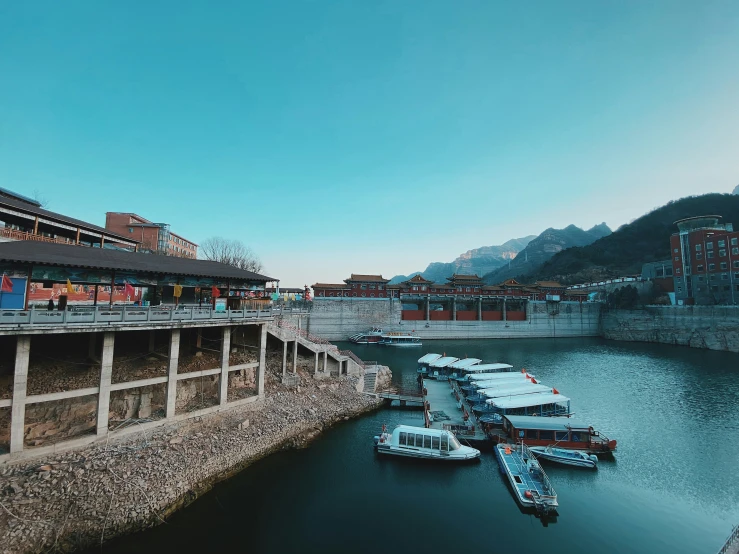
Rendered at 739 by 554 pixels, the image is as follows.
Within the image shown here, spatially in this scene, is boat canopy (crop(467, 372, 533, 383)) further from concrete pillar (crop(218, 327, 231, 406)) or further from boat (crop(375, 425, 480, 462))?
concrete pillar (crop(218, 327, 231, 406))

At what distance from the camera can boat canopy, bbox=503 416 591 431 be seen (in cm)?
2552

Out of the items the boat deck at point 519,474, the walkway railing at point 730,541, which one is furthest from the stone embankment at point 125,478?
the walkway railing at point 730,541

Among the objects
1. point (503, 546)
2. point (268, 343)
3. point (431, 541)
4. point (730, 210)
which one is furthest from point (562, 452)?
point (730, 210)

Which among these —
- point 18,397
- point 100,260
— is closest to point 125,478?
point 18,397

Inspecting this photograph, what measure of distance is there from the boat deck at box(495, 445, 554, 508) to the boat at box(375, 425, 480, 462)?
192 cm

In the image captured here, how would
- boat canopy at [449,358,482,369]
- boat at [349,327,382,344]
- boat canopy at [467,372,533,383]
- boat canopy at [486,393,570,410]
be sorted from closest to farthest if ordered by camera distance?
boat canopy at [486,393,570,410] < boat canopy at [467,372,533,383] < boat canopy at [449,358,482,369] < boat at [349,327,382,344]

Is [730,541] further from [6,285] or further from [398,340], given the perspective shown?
[398,340]

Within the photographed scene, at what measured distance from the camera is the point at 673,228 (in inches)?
6235

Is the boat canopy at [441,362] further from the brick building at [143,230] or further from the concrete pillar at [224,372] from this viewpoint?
the brick building at [143,230]

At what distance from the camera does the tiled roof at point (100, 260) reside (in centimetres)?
1833

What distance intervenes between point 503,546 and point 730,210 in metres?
210

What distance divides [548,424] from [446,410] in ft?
28.3

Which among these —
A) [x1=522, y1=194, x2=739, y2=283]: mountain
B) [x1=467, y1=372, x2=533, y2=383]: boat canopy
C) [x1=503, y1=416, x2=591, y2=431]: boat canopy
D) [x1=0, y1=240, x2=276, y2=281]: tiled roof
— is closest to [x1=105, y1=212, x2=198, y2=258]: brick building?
[x1=0, y1=240, x2=276, y2=281]: tiled roof

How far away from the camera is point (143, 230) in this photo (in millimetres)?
83188
